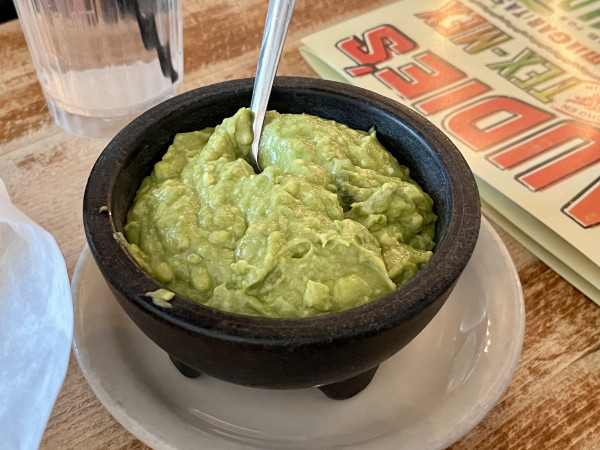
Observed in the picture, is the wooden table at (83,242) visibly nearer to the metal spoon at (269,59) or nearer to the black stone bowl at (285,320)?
the black stone bowl at (285,320)

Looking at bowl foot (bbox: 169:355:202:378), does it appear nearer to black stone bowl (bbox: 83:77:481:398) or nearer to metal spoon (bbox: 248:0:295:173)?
black stone bowl (bbox: 83:77:481:398)

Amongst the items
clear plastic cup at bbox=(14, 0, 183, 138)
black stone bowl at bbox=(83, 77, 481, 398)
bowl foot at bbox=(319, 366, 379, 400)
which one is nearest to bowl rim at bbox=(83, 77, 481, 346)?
black stone bowl at bbox=(83, 77, 481, 398)

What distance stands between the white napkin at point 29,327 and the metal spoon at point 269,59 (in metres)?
0.32

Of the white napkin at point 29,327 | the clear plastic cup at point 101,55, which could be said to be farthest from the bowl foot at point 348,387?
the clear plastic cup at point 101,55

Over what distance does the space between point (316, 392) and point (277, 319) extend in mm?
204

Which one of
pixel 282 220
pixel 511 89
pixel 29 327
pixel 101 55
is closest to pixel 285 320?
pixel 282 220

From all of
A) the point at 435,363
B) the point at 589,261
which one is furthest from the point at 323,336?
the point at 589,261

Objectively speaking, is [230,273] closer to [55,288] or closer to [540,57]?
[55,288]

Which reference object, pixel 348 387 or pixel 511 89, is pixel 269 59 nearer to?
pixel 348 387

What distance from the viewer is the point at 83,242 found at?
108cm

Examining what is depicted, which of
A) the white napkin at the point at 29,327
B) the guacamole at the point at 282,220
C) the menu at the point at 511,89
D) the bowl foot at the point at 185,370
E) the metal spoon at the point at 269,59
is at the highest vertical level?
the metal spoon at the point at 269,59

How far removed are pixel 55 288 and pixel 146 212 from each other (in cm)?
15

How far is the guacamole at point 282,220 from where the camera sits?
2.47 feet

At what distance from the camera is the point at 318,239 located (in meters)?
0.77
